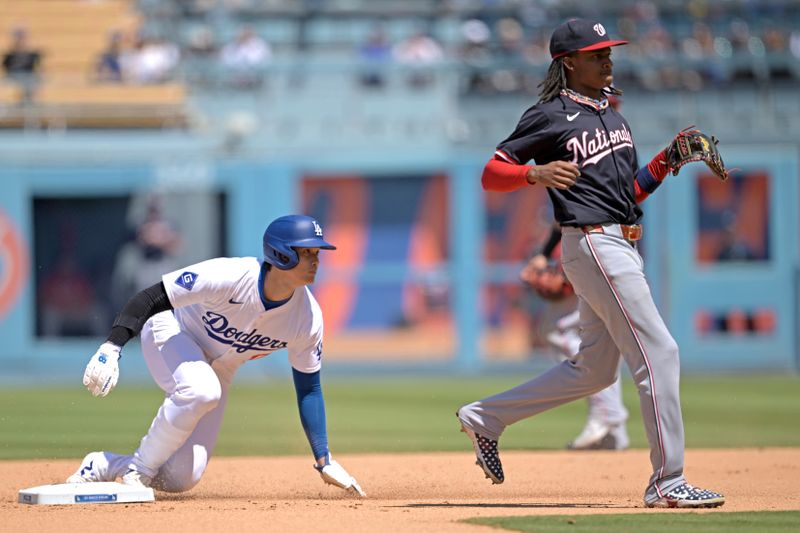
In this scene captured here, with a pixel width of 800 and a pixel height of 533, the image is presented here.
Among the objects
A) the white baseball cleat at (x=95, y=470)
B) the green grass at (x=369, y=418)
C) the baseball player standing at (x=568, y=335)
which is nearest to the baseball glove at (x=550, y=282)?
the baseball player standing at (x=568, y=335)

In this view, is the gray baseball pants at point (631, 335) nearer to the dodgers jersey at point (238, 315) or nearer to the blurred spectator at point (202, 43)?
the dodgers jersey at point (238, 315)

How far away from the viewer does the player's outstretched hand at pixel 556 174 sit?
5.27 metres

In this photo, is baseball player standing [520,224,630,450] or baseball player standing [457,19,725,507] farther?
baseball player standing [520,224,630,450]

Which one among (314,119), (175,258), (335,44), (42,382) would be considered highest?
(335,44)

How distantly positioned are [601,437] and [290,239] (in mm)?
3481

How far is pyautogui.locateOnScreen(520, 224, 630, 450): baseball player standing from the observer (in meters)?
8.03

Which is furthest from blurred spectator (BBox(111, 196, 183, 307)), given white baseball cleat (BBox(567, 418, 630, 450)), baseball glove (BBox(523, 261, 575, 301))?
white baseball cleat (BBox(567, 418, 630, 450))

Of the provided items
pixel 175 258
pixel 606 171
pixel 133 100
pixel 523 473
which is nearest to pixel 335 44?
pixel 133 100

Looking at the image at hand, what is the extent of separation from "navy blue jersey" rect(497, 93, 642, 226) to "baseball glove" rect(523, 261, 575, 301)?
2.59m

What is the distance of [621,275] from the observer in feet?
17.5

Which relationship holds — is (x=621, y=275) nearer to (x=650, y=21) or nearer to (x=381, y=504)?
(x=381, y=504)

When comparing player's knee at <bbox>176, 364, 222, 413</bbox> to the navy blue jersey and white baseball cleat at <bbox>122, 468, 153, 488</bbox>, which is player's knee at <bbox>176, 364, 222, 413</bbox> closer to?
white baseball cleat at <bbox>122, 468, 153, 488</bbox>

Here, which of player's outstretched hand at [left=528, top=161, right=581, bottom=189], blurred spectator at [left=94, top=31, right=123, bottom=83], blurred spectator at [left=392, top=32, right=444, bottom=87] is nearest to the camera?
player's outstretched hand at [left=528, top=161, right=581, bottom=189]

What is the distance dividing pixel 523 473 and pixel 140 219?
10.0 m
